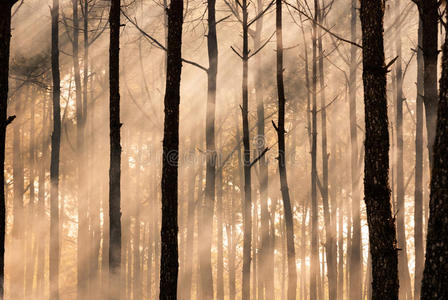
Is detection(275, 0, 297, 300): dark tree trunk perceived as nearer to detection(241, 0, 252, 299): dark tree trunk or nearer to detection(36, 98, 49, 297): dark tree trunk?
detection(241, 0, 252, 299): dark tree trunk

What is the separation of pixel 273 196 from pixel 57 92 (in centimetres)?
1477

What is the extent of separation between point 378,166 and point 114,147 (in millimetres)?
6057

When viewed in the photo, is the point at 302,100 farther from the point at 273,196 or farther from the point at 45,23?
the point at 45,23

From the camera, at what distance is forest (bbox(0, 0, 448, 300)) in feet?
26.1

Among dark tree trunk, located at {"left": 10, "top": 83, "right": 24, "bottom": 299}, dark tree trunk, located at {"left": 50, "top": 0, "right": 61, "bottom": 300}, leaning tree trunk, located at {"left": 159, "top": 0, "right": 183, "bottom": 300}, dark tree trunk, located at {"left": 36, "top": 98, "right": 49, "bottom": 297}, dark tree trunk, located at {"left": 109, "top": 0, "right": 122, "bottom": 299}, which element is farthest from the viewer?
dark tree trunk, located at {"left": 36, "top": 98, "right": 49, "bottom": 297}

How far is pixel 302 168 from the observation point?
98.5 ft

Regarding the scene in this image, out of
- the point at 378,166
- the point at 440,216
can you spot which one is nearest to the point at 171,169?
the point at 378,166

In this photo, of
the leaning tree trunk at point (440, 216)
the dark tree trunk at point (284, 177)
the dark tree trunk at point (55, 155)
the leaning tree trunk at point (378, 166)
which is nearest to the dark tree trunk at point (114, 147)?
the dark tree trunk at point (284, 177)

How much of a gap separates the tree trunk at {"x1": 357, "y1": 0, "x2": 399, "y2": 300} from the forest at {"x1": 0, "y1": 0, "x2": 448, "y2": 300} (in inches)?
0.7

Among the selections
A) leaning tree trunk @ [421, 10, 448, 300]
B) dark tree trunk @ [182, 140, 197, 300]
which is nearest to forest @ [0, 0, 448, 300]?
leaning tree trunk @ [421, 10, 448, 300]

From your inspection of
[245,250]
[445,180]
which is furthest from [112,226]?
[445,180]

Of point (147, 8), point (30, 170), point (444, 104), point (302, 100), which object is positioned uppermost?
point (147, 8)

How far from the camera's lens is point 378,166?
259 inches

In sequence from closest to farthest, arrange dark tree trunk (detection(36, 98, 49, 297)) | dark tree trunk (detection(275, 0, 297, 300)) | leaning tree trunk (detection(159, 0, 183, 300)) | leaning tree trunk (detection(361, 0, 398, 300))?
leaning tree trunk (detection(361, 0, 398, 300)) < leaning tree trunk (detection(159, 0, 183, 300)) < dark tree trunk (detection(275, 0, 297, 300)) < dark tree trunk (detection(36, 98, 49, 297))
